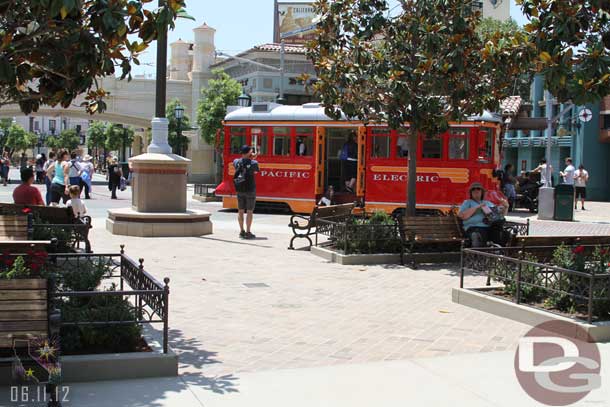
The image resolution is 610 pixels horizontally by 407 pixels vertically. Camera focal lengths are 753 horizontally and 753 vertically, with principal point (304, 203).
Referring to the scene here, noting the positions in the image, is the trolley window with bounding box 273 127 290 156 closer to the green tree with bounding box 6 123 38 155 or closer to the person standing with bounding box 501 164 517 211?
the person standing with bounding box 501 164 517 211

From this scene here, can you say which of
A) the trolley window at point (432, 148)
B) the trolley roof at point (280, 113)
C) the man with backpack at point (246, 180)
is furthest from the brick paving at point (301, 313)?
the trolley roof at point (280, 113)

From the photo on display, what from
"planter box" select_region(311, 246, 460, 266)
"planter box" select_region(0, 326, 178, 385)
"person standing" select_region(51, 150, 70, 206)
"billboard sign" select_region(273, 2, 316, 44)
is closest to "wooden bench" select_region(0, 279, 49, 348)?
"planter box" select_region(0, 326, 178, 385)

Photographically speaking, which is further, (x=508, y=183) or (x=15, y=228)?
(x=508, y=183)

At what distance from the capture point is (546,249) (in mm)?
9562

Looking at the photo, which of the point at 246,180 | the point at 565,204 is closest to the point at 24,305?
the point at 246,180

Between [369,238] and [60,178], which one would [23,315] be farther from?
[60,178]

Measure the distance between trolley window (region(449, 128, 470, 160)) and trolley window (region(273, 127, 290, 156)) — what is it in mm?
5269

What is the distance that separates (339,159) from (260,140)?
2.70 m

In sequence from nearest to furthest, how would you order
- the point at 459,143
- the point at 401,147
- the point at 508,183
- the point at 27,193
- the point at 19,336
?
the point at 19,336 < the point at 27,193 < the point at 459,143 < the point at 401,147 < the point at 508,183

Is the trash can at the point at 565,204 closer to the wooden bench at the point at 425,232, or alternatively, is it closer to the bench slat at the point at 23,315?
the wooden bench at the point at 425,232

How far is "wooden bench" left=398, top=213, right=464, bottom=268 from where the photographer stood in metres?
12.5

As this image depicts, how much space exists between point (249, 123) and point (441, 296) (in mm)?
14672

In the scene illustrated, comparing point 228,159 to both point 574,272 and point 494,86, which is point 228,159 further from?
point 574,272

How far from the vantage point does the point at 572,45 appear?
8.94 m
